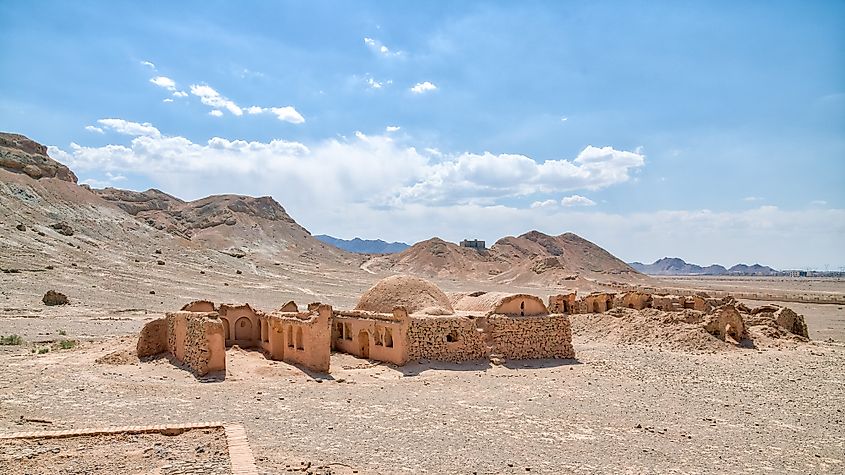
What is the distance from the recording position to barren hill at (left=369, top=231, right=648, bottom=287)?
251ft

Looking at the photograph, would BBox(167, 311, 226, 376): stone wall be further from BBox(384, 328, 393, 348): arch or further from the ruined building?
BBox(384, 328, 393, 348): arch

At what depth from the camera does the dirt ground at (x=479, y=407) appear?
31.4 feet

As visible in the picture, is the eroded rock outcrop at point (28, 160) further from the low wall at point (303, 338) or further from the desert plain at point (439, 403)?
the low wall at point (303, 338)

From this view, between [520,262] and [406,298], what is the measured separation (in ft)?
250

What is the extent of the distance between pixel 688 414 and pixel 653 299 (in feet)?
55.5

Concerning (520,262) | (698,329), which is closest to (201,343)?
(698,329)

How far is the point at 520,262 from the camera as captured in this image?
94.6m

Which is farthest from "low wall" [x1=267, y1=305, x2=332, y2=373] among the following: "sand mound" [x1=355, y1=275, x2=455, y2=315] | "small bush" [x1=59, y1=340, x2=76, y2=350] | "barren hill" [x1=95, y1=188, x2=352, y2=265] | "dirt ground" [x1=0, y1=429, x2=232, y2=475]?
"barren hill" [x1=95, y1=188, x2=352, y2=265]

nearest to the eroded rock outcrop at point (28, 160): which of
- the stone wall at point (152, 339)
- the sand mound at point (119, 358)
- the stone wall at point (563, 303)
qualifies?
the stone wall at point (152, 339)

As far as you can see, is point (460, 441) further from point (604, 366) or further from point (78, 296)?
point (78, 296)

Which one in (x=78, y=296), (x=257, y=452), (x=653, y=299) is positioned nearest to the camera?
(x=257, y=452)

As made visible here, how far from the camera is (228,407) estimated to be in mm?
11969

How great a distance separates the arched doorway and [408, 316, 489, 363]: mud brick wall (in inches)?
78.0

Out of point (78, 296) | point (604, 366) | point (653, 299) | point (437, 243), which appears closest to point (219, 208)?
point (437, 243)
